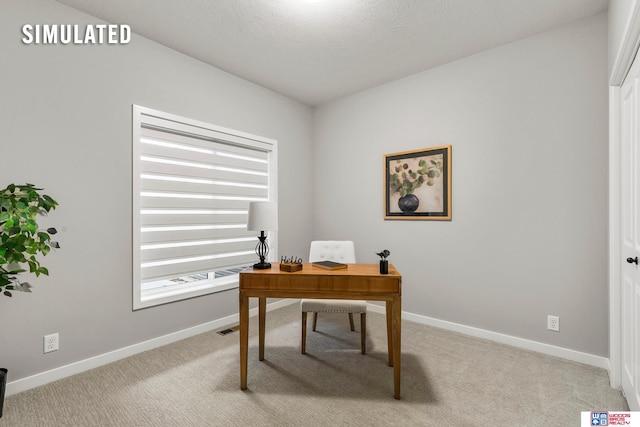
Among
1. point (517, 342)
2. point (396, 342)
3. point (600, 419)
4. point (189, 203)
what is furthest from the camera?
point (189, 203)

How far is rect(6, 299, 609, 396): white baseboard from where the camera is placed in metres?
2.12

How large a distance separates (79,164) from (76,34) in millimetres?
984

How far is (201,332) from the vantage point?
305 cm

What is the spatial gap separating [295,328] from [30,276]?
2.18 meters

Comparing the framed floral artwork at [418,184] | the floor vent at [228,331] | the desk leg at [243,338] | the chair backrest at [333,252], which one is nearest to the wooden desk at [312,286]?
the desk leg at [243,338]

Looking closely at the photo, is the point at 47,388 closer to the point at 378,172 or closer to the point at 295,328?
the point at 295,328

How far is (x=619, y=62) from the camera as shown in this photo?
1.82 metres

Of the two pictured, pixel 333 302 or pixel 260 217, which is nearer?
pixel 260 217

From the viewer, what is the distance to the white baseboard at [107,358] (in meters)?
2.06

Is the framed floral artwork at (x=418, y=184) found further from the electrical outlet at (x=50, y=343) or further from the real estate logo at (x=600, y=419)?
the electrical outlet at (x=50, y=343)

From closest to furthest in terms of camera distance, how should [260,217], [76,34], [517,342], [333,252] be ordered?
[260,217] → [76,34] → [517,342] → [333,252]

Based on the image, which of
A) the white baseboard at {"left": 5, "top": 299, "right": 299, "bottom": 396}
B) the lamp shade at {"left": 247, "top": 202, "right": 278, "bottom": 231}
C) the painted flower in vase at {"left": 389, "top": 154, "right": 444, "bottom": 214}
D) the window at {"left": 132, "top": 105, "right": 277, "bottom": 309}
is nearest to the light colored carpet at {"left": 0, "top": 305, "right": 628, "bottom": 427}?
the white baseboard at {"left": 5, "top": 299, "right": 299, "bottom": 396}

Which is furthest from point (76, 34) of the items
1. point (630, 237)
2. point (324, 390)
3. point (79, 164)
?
point (630, 237)

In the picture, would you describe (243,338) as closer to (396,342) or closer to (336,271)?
(336,271)
